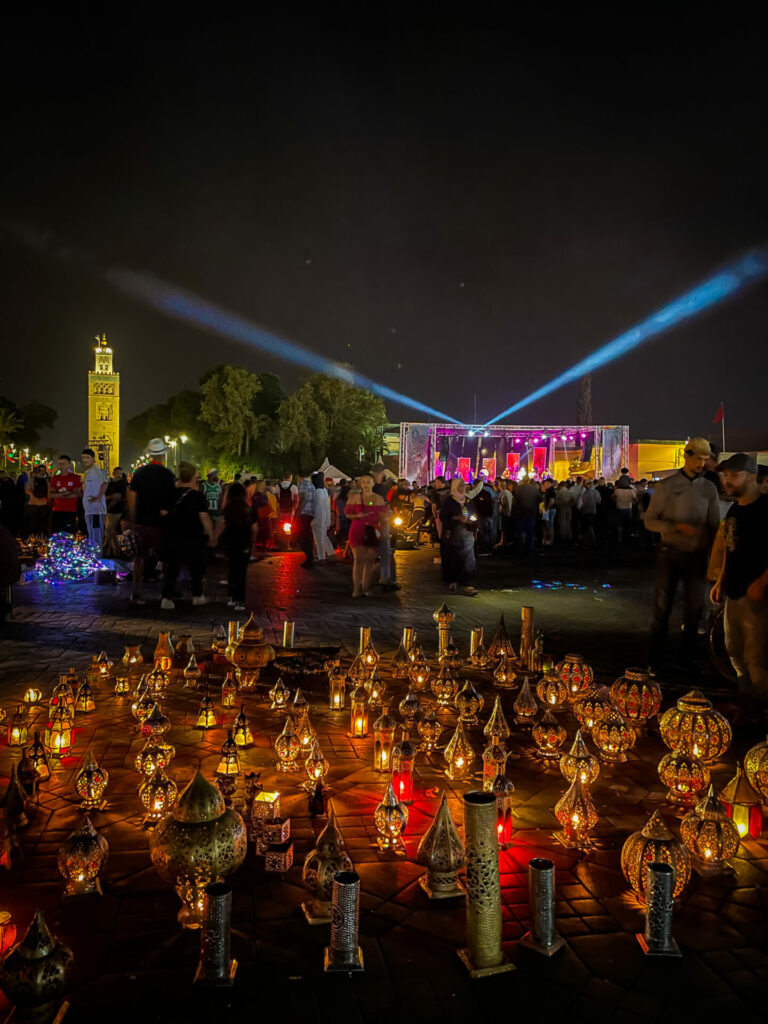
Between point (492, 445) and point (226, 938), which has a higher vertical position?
point (492, 445)

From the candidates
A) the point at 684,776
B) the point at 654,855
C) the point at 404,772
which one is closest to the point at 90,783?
the point at 404,772

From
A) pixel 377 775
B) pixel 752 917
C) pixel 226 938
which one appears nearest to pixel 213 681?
pixel 377 775

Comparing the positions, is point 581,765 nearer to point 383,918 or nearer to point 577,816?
point 577,816

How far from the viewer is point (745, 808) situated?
3.39 m

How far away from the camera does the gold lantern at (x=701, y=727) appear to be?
3.89m

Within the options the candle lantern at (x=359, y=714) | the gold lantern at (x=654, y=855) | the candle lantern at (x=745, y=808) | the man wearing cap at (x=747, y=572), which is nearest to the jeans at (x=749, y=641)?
the man wearing cap at (x=747, y=572)

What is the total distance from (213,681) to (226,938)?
3802 mm

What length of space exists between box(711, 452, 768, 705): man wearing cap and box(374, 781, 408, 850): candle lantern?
3.03 metres

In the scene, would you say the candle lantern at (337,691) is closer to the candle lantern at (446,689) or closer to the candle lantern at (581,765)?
the candle lantern at (446,689)

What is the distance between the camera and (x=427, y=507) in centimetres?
2062

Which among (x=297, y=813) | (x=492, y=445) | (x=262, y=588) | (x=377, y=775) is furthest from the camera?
(x=492, y=445)

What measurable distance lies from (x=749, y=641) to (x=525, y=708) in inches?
64.4

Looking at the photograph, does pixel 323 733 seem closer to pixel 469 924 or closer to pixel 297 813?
pixel 297 813

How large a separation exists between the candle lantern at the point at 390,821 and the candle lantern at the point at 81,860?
3.80 ft
